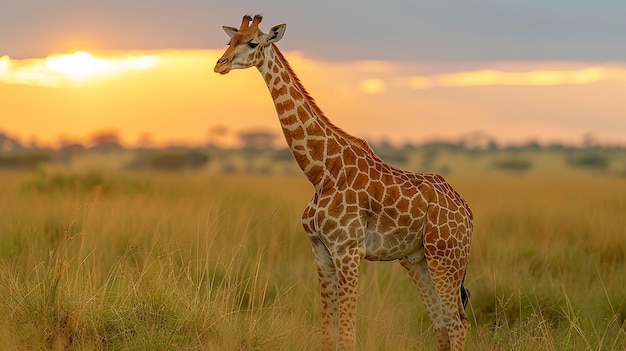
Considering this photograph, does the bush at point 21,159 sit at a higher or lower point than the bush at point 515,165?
higher

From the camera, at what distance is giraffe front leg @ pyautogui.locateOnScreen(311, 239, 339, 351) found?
5855 millimetres

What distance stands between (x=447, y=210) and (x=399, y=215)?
1.32ft

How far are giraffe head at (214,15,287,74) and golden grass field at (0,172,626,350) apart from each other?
1629 mm

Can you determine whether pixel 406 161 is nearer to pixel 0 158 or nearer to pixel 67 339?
pixel 0 158

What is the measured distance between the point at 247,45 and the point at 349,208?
4.33 feet

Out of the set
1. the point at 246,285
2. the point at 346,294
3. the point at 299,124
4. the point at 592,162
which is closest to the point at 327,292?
the point at 346,294

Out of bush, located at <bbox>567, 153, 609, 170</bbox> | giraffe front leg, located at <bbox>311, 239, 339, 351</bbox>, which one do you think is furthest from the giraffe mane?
bush, located at <bbox>567, 153, 609, 170</bbox>

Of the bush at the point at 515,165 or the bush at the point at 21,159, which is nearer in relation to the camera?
the bush at the point at 21,159

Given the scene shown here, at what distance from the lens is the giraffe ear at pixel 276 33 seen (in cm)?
557

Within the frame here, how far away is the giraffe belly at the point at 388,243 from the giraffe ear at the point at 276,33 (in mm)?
1479

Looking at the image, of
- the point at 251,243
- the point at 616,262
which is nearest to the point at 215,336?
the point at 251,243

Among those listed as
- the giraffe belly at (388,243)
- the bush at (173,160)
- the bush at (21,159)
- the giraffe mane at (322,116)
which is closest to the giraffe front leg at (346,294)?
the giraffe belly at (388,243)

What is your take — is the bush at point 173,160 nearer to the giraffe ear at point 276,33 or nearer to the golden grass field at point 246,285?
the golden grass field at point 246,285

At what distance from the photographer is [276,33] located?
560cm
